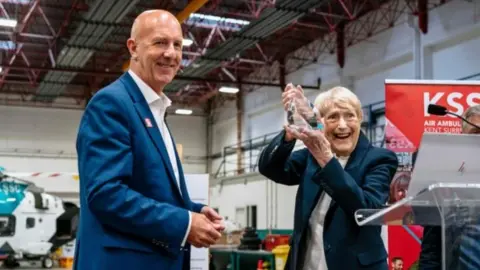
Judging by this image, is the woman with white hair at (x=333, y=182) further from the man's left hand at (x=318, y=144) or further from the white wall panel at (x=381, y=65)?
the white wall panel at (x=381, y=65)

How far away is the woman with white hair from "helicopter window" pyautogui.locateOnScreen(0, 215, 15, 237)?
12.6m

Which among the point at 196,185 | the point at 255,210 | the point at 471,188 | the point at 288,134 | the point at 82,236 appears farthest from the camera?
the point at 255,210

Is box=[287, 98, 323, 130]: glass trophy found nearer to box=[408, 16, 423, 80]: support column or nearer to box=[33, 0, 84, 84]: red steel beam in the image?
box=[408, 16, 423, 80]: support column

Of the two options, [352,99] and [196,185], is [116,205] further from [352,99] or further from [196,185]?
[196,185]

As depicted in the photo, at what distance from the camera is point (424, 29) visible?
14.0 m

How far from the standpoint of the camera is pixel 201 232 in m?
1.79

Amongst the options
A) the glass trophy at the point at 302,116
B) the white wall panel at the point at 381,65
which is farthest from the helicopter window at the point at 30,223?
the glass trophy at the point at 302,116

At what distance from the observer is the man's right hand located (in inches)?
70.4

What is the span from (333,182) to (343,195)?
0.06m

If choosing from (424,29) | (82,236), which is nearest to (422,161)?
(82,236)

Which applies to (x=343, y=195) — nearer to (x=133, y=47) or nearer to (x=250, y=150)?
(x=133, y=47)

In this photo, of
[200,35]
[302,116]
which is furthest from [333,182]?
[200,35]

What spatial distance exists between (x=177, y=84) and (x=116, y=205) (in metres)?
19.6

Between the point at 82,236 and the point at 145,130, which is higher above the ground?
the point at 145,130
